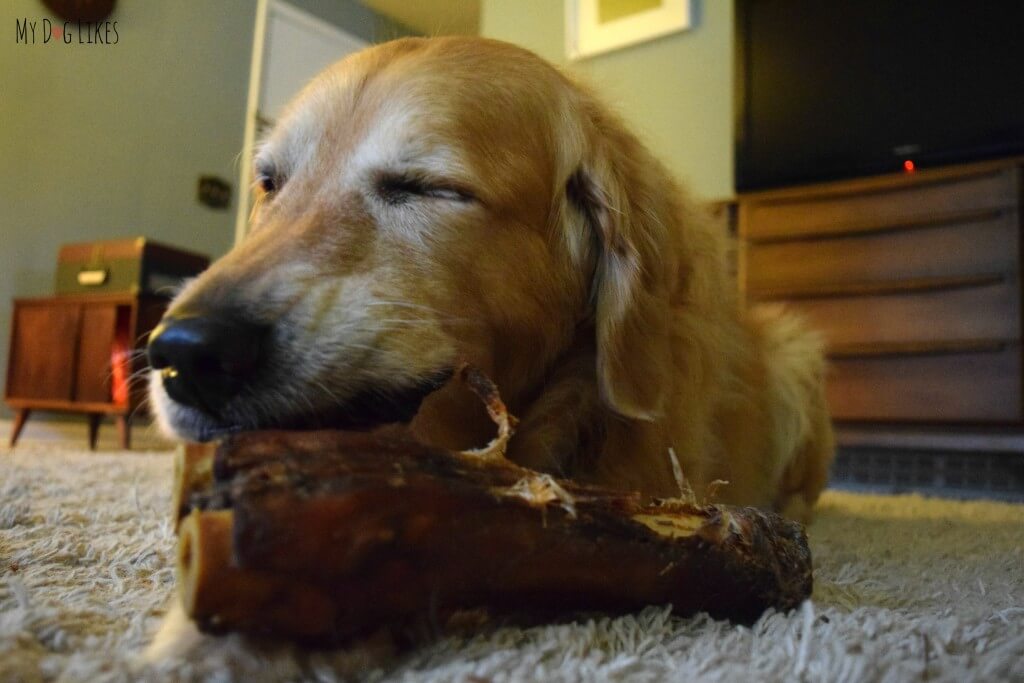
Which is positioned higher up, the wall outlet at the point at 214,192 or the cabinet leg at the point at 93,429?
the wall outlet at the point at 214,192

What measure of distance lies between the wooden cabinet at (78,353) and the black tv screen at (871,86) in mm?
2537

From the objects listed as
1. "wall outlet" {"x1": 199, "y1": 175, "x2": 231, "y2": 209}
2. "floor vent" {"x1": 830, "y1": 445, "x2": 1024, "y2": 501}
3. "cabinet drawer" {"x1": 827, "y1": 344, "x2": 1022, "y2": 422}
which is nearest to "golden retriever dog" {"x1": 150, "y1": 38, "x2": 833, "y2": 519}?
"cabinet drawer" {"x1": 827, "y1": 344, "x2": 1022, "y2": 422}

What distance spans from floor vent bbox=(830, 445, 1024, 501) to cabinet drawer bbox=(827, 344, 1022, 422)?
172mm

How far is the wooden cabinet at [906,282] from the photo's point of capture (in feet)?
7.75

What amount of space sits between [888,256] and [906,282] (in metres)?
0.11

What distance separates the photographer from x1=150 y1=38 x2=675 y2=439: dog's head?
2.17 ft

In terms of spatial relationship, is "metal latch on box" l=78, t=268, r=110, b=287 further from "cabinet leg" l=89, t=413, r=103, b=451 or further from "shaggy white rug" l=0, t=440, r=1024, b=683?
"shaggy white rug" l=0, t=440, r=1024, b=683

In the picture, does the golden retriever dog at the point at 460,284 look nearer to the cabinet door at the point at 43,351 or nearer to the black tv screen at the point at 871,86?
the black tv screen at the point at 871,86

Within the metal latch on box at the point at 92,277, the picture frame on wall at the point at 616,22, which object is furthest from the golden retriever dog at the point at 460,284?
the picture frame on wall at the point at 616,22

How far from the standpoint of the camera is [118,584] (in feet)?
2.35

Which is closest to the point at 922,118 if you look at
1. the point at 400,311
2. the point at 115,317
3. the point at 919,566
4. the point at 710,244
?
the point at 710,244

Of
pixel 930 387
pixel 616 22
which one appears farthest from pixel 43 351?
pixel 930 387

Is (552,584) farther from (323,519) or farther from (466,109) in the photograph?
(466,109)

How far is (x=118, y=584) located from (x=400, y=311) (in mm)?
377
